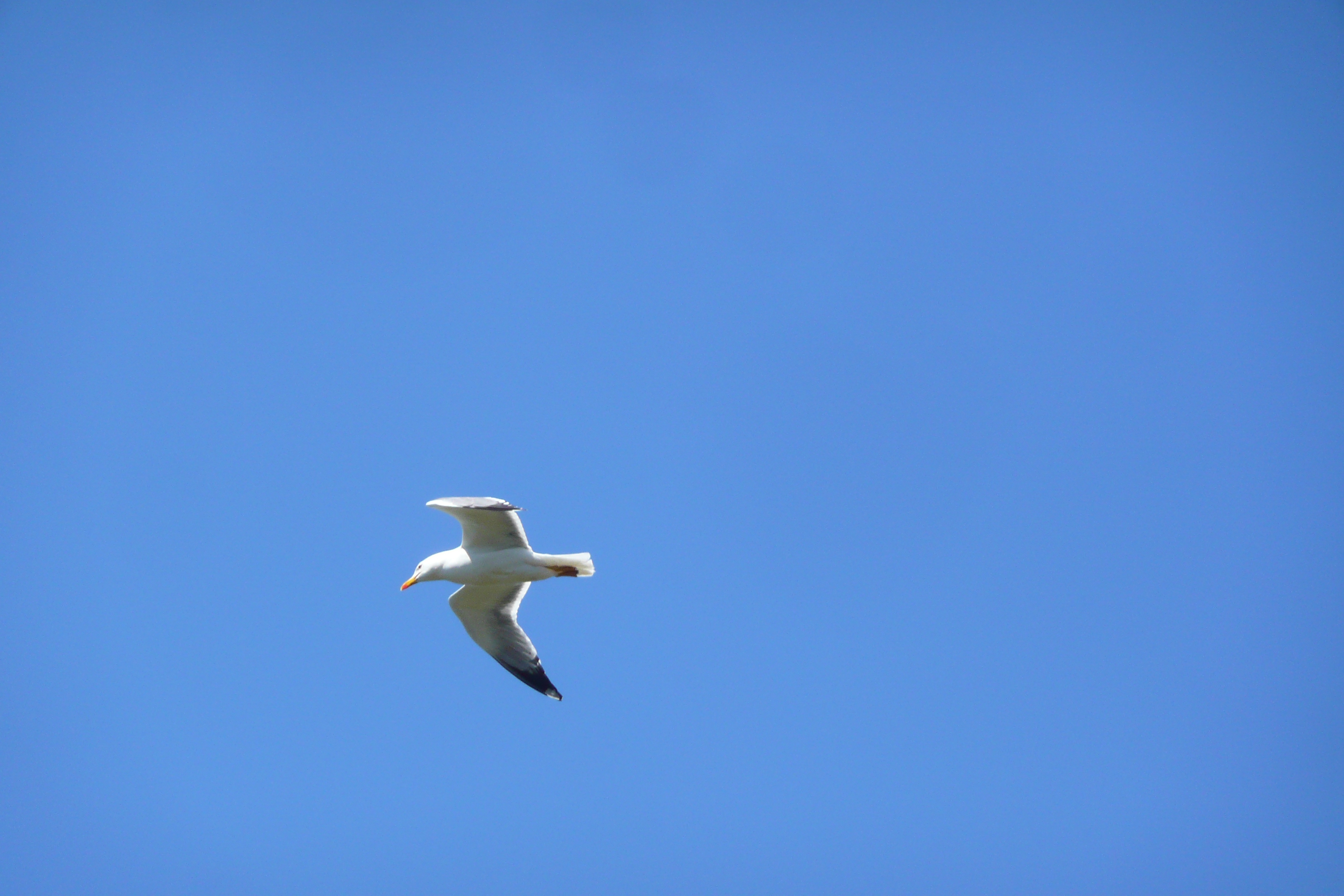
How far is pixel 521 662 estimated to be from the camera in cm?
834

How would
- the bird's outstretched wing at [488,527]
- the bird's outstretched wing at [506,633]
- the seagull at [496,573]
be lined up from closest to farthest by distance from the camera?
the bird's outstretched wing at [488,527] < the seagull at [496,573] < the bird's outstretched wing at [506,633]

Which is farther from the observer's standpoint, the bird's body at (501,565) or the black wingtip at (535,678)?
the black wingtip at (535,678)

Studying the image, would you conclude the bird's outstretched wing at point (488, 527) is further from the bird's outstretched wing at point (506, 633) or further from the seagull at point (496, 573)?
the bird's outstretched wing at point (506, 633)

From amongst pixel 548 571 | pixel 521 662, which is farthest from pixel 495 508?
pixel 521 662

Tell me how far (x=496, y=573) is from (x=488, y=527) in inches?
18.2

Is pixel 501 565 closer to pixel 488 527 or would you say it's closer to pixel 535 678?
pixel 488 527

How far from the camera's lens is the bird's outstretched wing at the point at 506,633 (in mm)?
A: 8234

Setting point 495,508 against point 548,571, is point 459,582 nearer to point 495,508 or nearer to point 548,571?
point 548,571

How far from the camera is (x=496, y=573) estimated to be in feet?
24.9

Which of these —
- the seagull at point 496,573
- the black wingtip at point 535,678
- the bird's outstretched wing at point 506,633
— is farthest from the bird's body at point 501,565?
the black wingtip at point 535,678

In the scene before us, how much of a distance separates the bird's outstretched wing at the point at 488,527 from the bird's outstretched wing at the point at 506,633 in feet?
2.59

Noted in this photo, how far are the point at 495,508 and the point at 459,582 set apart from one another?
142cm

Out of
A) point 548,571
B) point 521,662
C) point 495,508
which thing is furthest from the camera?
point 521,662

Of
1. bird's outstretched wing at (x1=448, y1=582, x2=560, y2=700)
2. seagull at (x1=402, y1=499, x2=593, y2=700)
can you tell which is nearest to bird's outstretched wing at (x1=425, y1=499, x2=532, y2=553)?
seagull at (x1=402, y1=499, x2=593, y2=700)
